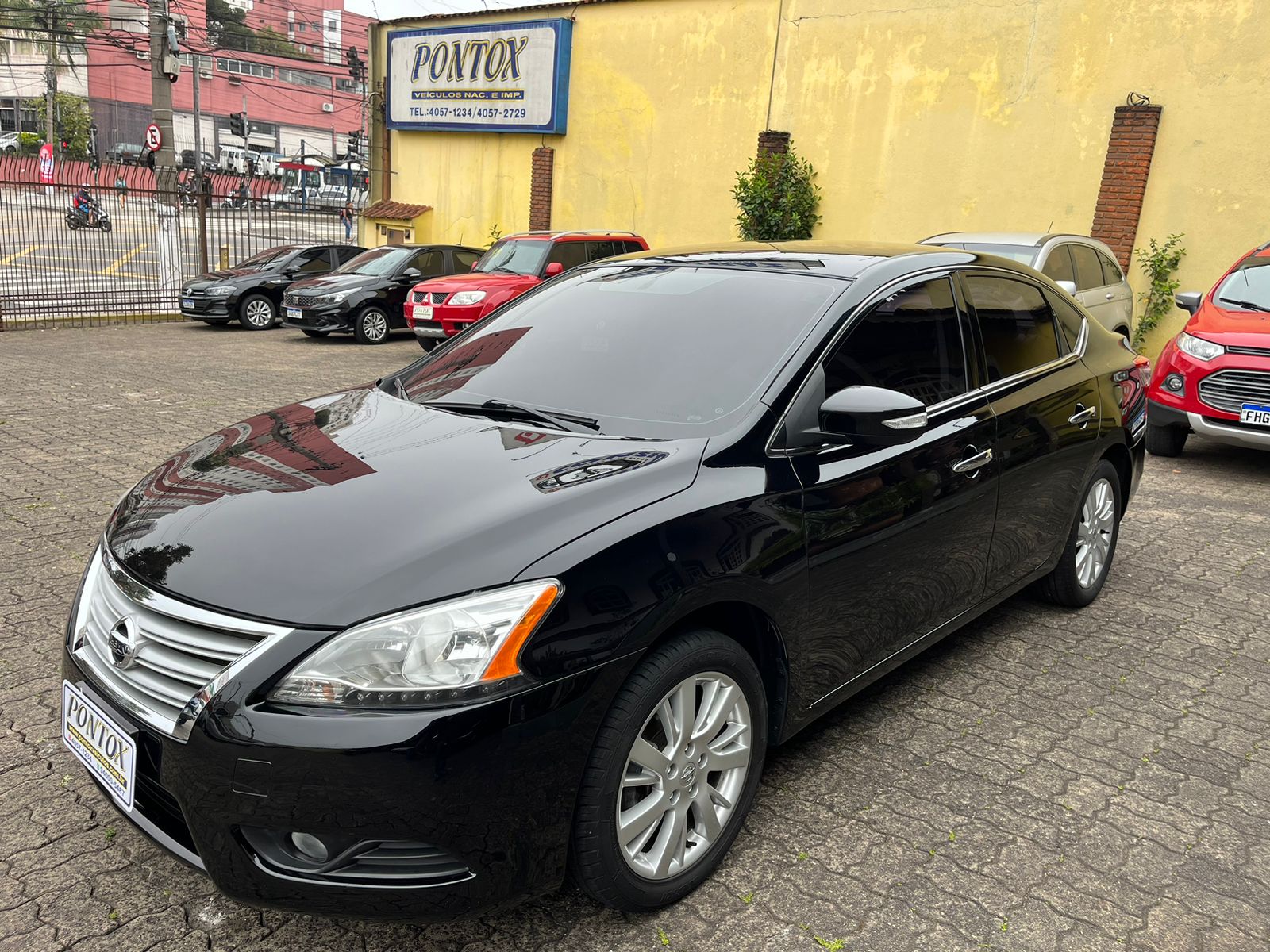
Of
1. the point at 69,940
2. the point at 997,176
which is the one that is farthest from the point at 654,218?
the point at 69,940

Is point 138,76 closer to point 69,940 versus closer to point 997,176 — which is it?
point 997,176

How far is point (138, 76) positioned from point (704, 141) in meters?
68.1

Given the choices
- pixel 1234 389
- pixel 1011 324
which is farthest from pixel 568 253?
pixel 1011 324

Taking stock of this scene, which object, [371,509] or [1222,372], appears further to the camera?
[1222,372]

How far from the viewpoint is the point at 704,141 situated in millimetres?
16391

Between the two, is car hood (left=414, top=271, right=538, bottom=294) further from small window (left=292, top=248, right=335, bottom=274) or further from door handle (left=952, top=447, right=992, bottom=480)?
door handle (left=952, top=447, right=992, bottom=480)

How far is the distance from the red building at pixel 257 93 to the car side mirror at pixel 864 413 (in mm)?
70750

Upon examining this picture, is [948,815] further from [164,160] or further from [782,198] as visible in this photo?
[164,160]

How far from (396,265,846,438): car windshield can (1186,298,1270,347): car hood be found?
583 centimetres

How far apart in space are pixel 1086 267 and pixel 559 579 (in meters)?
9.64

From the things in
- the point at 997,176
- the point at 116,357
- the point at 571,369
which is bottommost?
the point at 116,357

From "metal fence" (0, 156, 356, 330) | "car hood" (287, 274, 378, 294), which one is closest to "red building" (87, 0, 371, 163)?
"metal fence" (0, 156, 356, 330)

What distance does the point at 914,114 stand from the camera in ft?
45.8

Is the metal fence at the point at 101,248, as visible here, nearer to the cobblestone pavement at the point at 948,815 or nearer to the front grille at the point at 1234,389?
the cobblestone pavement at the point at 948,815
